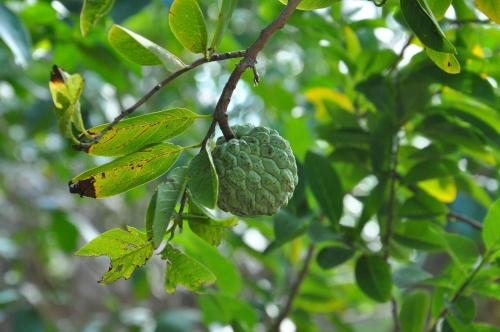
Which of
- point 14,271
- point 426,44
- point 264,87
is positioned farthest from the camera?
point 14,271

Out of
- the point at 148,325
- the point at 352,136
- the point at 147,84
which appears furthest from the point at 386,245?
the point at 147,84

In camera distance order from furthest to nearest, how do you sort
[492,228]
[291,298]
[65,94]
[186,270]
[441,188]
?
[291,298] < [441,188] < [492,228] < [186,270] < [65,94]

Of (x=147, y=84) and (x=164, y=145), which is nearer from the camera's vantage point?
(x=164, y=145)

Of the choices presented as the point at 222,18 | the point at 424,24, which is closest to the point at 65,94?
the point at 222,18

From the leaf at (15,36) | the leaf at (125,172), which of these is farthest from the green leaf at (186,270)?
the leaf at (15,36)

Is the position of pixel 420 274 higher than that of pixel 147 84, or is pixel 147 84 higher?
pixel 420 274

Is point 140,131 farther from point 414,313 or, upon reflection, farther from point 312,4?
point 414,313

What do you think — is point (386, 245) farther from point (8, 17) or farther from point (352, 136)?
point (8, 17)
